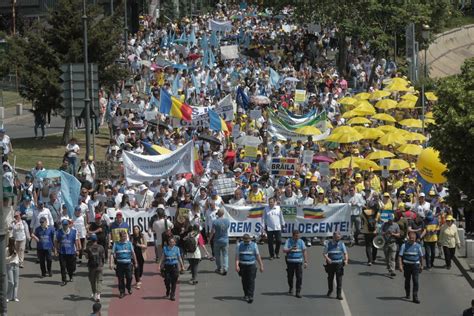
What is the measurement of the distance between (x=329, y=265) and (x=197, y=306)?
8.93ft

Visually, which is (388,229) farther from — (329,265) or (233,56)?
(233,56)

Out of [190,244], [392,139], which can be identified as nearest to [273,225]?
[190,244]

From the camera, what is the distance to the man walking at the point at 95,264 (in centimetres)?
2773

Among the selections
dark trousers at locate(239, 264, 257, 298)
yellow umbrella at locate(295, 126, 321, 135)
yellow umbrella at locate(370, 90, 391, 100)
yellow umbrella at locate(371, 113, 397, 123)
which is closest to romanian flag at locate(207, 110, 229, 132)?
yellow umbrella at locate(295, 126, 321, 135)

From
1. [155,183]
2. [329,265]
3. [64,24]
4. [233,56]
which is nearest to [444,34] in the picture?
[233,56]

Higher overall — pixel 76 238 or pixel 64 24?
pixel 64 24

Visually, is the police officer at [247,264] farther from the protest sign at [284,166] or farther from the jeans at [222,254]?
the protest sign at [284,166]

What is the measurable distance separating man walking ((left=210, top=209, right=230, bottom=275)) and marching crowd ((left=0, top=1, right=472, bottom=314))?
1.2 inches

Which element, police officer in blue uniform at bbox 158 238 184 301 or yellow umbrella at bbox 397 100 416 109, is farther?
yellow umbrella at bbox 397 100 416 109

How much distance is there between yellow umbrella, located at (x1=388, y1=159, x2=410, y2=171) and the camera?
121 ft

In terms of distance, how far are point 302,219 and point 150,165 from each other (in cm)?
392

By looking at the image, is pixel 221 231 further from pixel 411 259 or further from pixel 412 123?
pixel 412 123

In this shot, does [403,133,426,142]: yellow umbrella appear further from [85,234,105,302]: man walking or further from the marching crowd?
[85,234,105,302]: man walking

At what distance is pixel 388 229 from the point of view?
1187 inches
